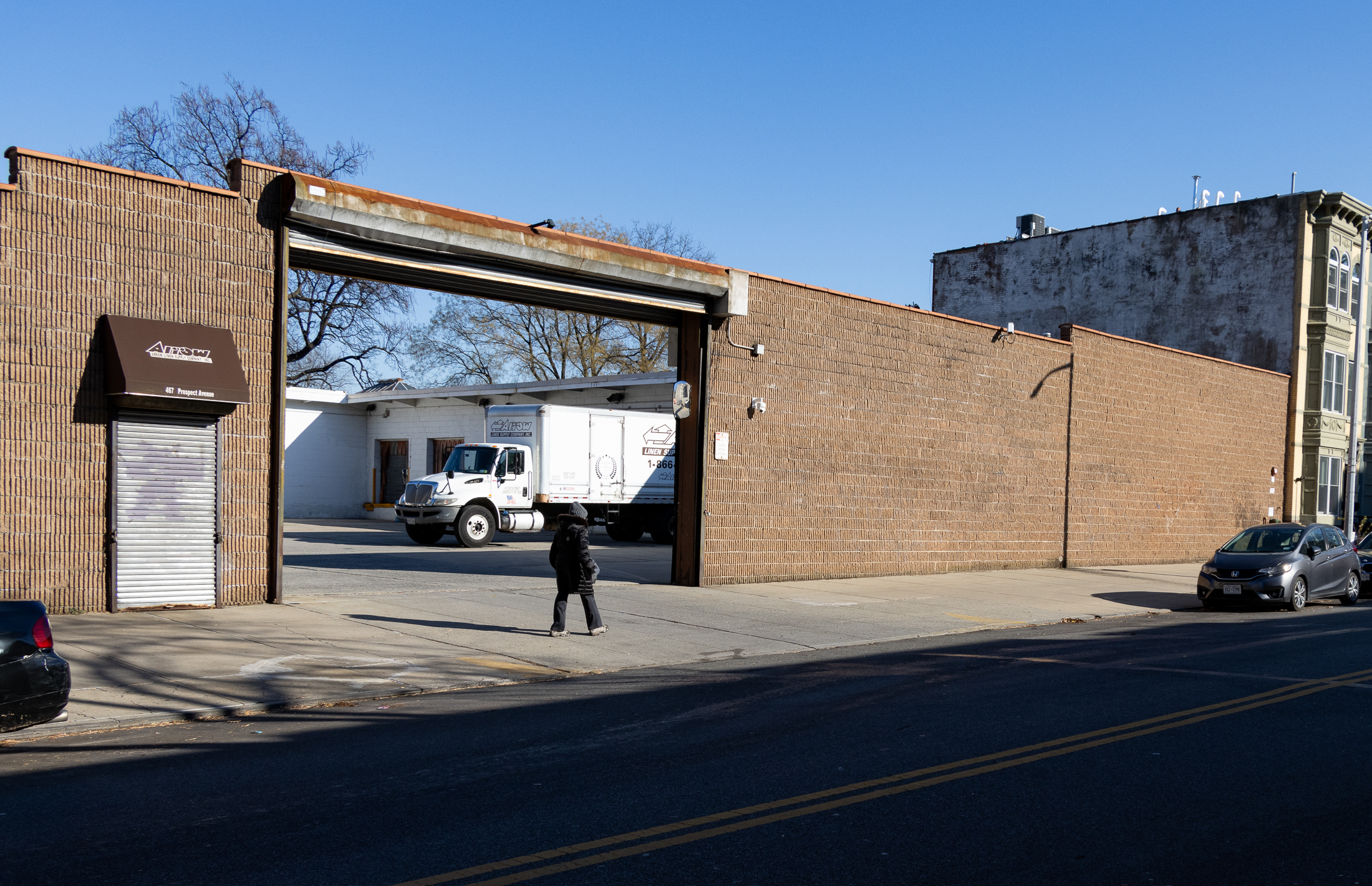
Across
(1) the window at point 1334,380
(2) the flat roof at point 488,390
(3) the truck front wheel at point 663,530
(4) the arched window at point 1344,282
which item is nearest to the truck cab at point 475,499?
(3) the truck front wheel at point 663,530

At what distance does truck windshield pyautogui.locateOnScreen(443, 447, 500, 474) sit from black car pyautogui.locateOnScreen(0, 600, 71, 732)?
65.2 feet

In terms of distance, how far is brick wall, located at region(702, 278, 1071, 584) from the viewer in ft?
62.2

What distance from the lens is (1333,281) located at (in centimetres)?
3525

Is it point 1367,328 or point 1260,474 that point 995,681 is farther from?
point 1367,328

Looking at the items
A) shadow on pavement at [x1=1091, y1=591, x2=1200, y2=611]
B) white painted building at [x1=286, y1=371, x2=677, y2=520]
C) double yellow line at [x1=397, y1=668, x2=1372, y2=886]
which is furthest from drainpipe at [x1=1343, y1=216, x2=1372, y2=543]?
double yellow line at [x1=397, y1=668, x2=1372, y2=886]

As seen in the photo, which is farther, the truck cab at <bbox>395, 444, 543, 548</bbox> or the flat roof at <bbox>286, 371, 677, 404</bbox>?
Result: the flat roof at <bbox>286, 371, 677, 404</bbox>

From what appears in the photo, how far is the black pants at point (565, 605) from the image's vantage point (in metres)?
12.8

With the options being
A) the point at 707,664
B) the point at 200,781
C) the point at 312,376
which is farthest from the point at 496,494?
the point at 312,376

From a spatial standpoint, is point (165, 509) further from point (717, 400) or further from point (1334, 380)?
point (1334, 380)

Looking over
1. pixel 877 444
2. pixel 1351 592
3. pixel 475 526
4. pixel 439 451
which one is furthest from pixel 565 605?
pixel 439 451

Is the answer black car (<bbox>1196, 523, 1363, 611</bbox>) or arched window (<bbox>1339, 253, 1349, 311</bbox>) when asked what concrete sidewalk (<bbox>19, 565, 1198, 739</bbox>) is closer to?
black car (<bbox>1196, 523, 1363, 611</bbox>)

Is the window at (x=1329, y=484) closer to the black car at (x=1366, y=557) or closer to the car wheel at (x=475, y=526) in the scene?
the black car at (x=1366, y=557)

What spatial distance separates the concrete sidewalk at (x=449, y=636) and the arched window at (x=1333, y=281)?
20777 millimetres

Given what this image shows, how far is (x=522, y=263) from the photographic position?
53.2ft
